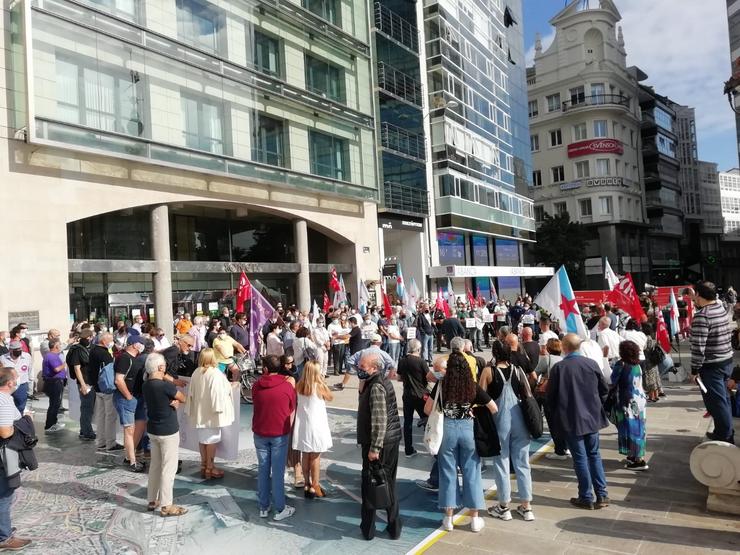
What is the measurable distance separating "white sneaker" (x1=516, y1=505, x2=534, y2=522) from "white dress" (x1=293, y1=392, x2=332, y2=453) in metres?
2.16

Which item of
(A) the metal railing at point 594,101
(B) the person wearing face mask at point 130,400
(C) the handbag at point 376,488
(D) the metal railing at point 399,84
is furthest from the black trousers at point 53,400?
(A) the metal railing at point 594,101

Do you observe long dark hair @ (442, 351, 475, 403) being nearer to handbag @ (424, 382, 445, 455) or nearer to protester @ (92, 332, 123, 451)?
handbag @ (424, 382, 445, 455)

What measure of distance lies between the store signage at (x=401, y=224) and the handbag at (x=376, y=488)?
2563cm

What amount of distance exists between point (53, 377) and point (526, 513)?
8.52m

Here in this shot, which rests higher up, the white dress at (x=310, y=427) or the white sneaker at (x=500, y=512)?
the white dress at (x=310, y=427)

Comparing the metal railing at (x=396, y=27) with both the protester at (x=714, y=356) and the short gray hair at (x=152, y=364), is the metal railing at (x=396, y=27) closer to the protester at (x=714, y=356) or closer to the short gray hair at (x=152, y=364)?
the protester at (x=714, y=356)

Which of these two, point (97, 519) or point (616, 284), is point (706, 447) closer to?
point (97, 519)

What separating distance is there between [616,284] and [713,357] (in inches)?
349

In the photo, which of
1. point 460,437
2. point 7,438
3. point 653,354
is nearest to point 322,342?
point 653,354

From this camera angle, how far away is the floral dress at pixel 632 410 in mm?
6711

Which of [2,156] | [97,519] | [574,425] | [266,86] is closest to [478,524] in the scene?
[574,425]

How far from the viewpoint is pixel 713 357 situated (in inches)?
245

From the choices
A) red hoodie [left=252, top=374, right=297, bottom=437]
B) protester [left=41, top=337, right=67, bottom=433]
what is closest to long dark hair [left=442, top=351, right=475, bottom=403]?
A: red hoodie [left=252, top=374, right=297, bottom=437]

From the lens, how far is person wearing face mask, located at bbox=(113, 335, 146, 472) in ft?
24.6
